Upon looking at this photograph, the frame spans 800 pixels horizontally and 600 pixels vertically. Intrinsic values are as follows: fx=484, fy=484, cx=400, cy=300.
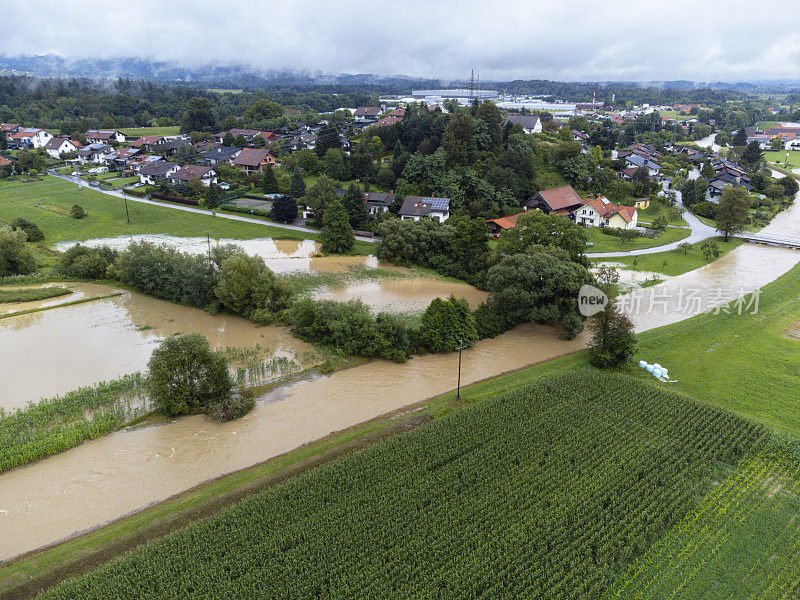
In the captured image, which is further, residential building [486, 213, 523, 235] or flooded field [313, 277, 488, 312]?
residential building [486, 213, 523, 235]

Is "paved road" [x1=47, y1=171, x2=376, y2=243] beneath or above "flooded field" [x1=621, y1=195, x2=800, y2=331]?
above

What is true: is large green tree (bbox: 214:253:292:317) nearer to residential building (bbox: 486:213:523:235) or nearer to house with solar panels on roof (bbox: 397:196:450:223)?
house with solar panels on roof (bbox: 397:196:450:223)

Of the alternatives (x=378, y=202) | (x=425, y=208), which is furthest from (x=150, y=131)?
(x=425, y=208)

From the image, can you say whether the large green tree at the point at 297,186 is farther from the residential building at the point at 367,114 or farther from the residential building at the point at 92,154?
the residential building at the point at 367,114

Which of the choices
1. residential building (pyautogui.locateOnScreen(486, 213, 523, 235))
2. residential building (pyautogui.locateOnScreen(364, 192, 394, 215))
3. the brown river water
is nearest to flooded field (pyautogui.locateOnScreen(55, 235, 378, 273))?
residential building (pyautogui.locateOnScreen(364, 192, 394, 215))

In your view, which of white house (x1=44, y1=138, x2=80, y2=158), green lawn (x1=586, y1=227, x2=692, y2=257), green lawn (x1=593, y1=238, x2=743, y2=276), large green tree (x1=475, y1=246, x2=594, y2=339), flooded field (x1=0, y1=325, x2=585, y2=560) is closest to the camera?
flooded field (x1=0, y1=325, x2=585, y2=560)

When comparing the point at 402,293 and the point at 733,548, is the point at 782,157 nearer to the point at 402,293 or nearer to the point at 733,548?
the point at 402,293
